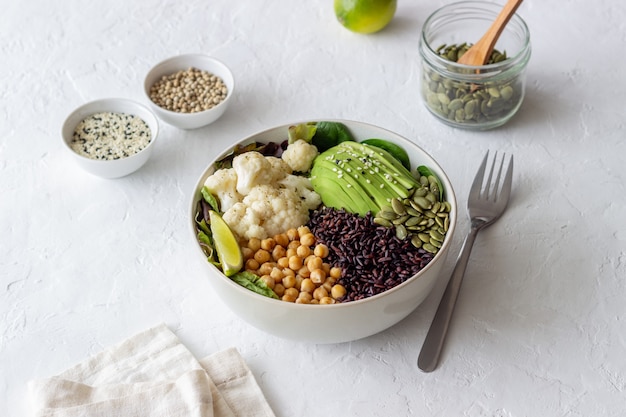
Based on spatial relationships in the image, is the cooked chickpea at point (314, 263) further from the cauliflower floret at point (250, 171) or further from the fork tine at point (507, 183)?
the fork tine at point (507, 183)

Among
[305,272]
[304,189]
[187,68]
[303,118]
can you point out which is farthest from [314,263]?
[187,68]

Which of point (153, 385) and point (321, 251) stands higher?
point (321, 251)

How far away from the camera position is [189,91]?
2225 millimetres

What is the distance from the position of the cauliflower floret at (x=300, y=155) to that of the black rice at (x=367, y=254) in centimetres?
19

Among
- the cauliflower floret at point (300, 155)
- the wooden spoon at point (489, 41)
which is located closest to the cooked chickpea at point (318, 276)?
the cauliflower floret at point (300, 155)

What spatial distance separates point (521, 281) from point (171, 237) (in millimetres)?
864

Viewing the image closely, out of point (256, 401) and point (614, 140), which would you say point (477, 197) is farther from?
point (256, 401)

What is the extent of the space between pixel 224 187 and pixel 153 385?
0.48 metres

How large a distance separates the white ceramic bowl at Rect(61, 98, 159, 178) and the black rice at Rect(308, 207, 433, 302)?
0.59m

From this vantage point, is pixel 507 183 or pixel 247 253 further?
pixel 507 183

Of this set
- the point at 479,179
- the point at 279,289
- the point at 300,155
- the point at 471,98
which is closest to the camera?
the point at 279,289

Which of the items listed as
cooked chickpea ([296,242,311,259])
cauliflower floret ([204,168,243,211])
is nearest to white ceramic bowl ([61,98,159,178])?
cauliflower floret ([204,168,243,211])

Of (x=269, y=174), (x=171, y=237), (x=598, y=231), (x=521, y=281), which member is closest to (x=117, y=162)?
(x=171, y=237)

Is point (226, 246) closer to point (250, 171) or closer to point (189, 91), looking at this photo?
point (250, 171)
